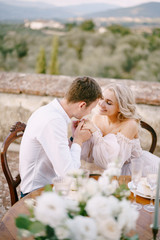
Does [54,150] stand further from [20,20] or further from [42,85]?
[20,20]

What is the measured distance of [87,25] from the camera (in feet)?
82.4

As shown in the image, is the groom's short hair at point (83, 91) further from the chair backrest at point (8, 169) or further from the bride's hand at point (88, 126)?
the chair backrest at point (8, 169)

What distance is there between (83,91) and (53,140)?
383 millimetres

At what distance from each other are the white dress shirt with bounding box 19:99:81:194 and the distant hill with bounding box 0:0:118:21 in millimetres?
14875

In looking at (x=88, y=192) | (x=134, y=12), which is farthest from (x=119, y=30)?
(x=88, y=192)

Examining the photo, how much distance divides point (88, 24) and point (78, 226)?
85.3 ft

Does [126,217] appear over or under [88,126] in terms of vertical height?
over

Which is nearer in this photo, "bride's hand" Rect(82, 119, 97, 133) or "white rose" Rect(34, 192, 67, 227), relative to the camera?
"white rose" Rect(34, 192, 67, 227)

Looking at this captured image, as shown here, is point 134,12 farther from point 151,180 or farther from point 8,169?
point 151,180

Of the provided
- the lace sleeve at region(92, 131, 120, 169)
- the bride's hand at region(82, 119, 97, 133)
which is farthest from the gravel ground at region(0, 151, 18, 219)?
the bride's hand at region(82, 119, 97, 133)

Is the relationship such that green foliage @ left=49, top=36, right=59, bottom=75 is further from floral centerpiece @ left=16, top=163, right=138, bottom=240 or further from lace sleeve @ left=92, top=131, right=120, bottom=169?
floral centerpiece @ left=16, top=163, right=138, bottom=240

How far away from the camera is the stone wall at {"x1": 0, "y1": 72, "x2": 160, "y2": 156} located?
3.10 metres

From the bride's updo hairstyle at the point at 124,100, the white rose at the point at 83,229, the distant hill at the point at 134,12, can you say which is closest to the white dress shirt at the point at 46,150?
the bride's updo hairstyle at the point at 124,100

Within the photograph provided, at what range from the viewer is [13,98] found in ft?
11.3
